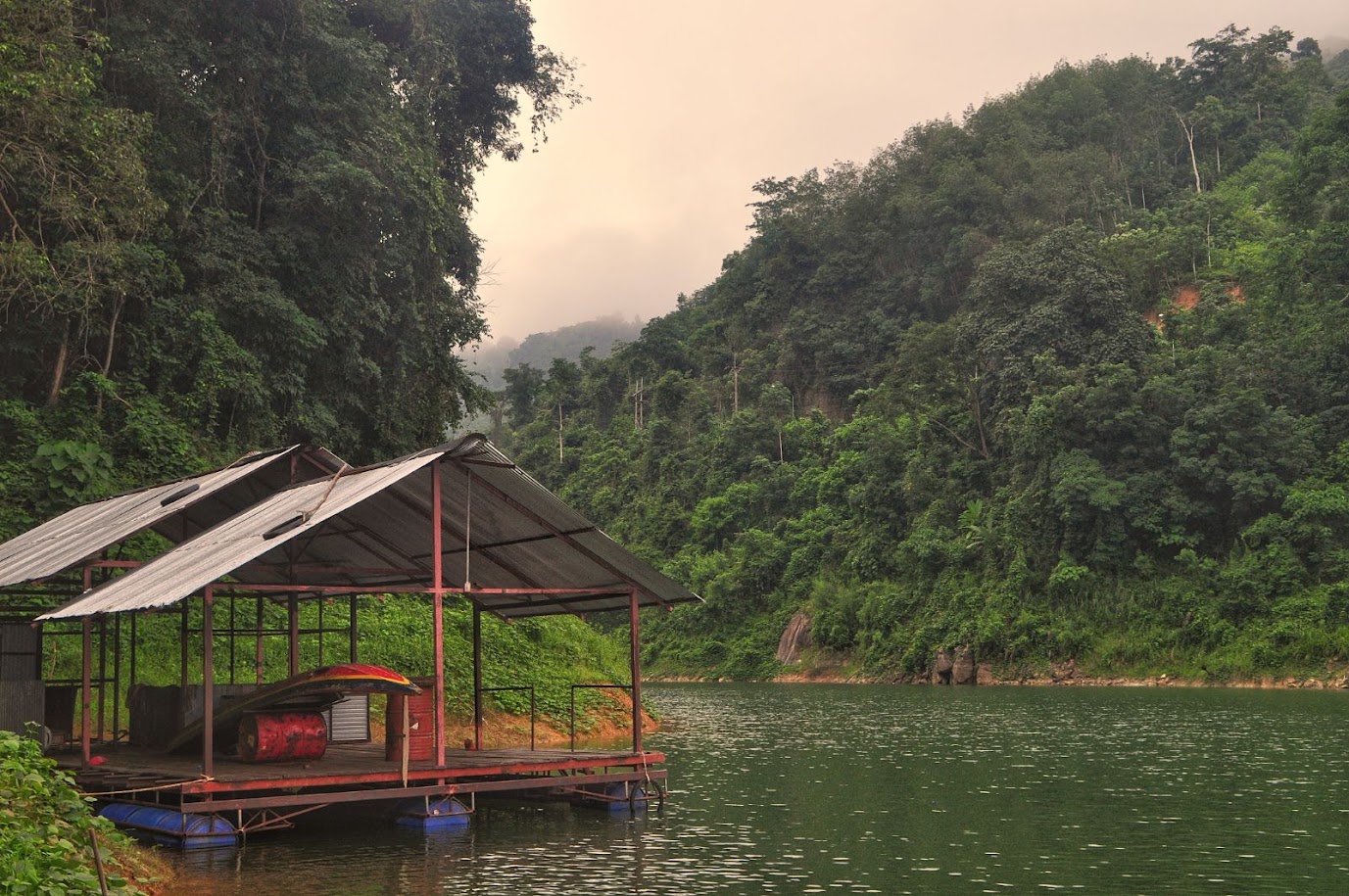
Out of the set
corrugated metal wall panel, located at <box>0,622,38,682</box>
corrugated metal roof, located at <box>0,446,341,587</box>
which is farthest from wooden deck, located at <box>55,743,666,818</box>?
corrugated metal roof, located at <box>0,446,341,587</box>

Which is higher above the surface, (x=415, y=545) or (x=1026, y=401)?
(x=1026, y=401)

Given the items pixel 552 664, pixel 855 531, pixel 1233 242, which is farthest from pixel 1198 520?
pixel 552 664

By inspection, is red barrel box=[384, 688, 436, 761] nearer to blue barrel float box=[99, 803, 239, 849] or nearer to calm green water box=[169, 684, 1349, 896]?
calm green water box=[169, 684, 1349, 896]

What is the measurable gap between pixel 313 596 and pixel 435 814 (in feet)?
25.1

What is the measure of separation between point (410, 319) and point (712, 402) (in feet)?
180

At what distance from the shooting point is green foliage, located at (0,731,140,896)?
9.74 m

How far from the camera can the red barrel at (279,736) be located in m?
17.5

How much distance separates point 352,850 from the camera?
51.6 feet

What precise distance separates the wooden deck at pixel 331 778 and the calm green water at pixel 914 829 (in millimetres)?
579

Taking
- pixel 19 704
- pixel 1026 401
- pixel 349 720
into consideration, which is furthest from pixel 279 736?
pixel 1026 401

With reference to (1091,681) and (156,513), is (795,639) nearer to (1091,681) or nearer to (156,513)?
(1091,681)

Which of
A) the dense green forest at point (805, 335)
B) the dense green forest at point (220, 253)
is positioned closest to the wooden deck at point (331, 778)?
the dense green forest at point (220, 253)

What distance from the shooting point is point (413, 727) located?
59.2 ft

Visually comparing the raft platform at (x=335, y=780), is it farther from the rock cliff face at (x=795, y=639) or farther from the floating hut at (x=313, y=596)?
the rock cliff face at (x=795, y=639)
